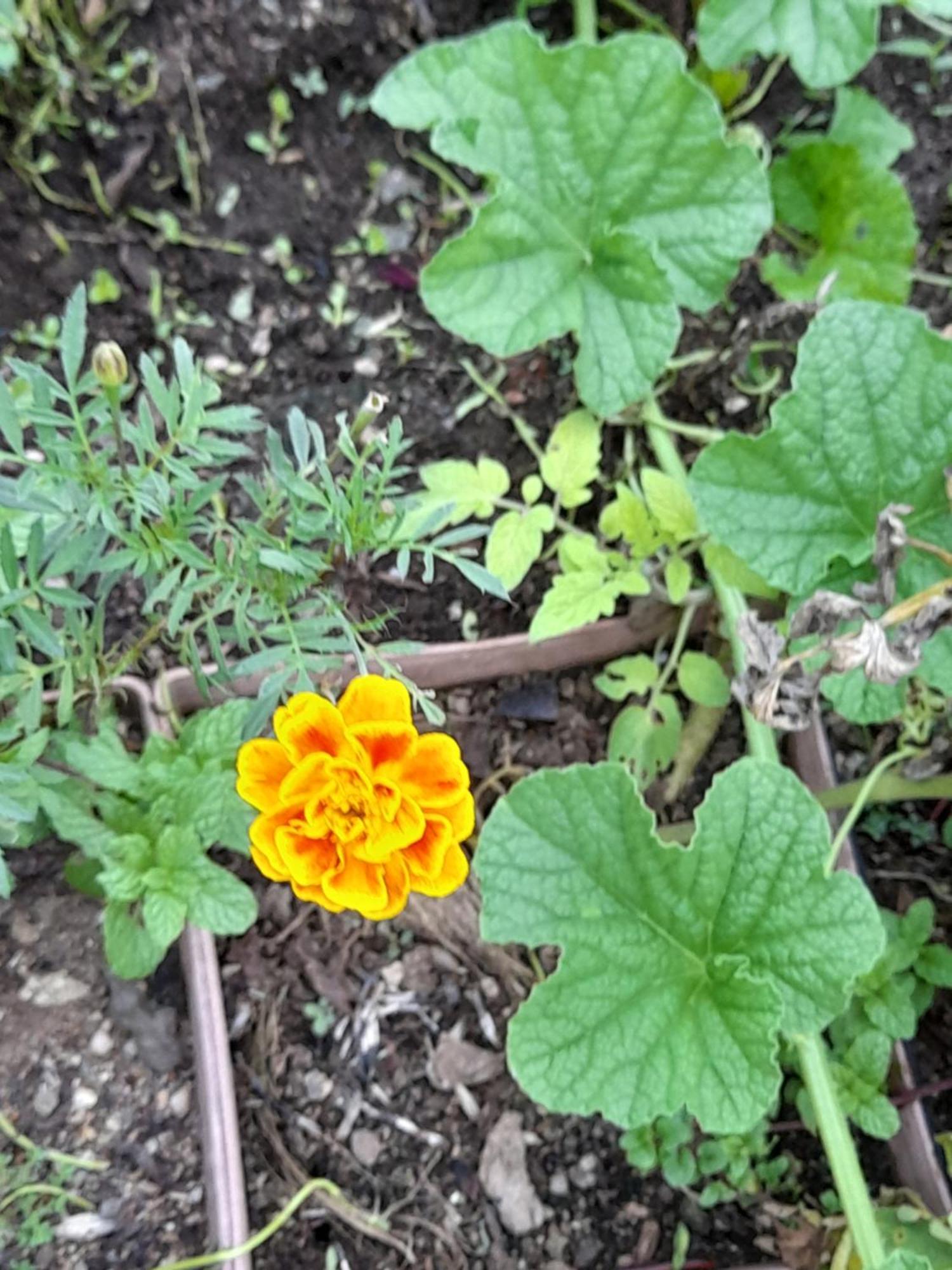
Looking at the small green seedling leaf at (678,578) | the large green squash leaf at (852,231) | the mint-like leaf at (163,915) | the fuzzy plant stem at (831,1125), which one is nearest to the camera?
the mint-like leaf at (163,915)

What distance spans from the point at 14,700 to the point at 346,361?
2.34 feet

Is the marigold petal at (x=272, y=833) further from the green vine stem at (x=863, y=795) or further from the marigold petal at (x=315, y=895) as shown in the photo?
the green vine stem at (x=863, y=795)

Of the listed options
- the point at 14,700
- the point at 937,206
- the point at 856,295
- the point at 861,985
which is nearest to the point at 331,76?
the point at 856,295

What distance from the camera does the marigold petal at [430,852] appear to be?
33.8 inches

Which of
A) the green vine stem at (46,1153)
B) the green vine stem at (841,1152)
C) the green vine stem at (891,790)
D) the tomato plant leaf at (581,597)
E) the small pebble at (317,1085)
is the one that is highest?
the tomato plant leaf at (581,597)

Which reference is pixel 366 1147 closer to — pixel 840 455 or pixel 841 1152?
pixel 841 1152

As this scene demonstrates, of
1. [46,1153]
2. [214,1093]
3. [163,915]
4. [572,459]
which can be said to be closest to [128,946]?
[163,915]

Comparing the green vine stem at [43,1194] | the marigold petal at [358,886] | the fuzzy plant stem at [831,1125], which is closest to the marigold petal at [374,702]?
the marigold petal at [358,886]

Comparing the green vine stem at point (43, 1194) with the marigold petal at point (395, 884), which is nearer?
the marigold petal at point (395, 884)

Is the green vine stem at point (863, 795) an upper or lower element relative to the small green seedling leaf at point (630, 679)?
upper

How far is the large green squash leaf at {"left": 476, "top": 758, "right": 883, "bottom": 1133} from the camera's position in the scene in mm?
1174

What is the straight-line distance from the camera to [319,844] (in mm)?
867

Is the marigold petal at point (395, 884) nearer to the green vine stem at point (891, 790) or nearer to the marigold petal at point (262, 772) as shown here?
the marigold petal at point (262, 772)

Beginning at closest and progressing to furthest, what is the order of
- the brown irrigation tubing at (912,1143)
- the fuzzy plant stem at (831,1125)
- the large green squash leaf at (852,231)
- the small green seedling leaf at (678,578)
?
the fuzzy plant stem at (831,1125) < the brown irrigation tubing at (912,1143) < the small green seedling leaf at (678,578) < the large green squash leaf at (852,231)
